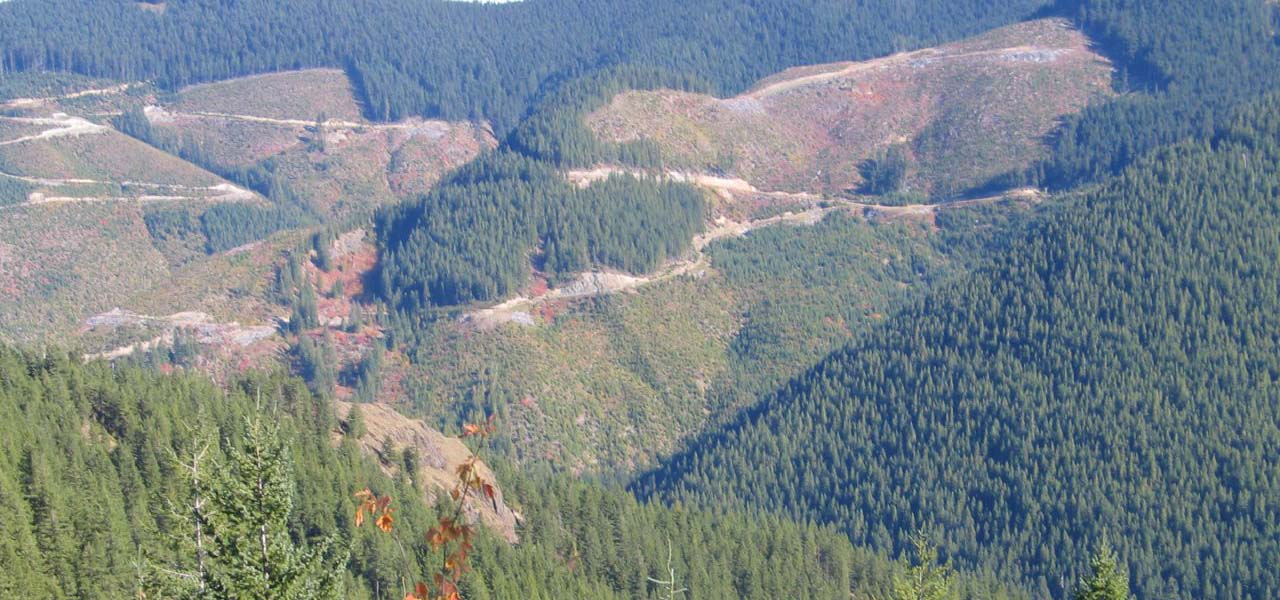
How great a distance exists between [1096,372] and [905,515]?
3042 centimetres

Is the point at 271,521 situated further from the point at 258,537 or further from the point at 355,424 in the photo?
the point at 355,424

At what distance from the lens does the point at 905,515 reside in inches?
6476

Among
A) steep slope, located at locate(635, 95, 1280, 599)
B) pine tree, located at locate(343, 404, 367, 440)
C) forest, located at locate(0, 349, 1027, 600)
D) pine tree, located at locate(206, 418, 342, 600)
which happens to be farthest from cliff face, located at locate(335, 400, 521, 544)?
pine tree, located at locate(206, 418, 342, 600)

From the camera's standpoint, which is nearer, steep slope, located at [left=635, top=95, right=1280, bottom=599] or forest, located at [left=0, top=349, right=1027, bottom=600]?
forest, located at [left=0, top=349, right=1027, bottom=600]

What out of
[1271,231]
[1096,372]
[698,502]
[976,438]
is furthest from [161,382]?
[1271,231]

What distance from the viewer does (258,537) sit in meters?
38.5

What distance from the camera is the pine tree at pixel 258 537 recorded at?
1476 inches

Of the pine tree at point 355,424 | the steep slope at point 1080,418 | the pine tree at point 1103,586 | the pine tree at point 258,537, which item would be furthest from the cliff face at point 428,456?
the pine tree at point 258,537

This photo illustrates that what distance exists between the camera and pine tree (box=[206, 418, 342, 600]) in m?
37.5

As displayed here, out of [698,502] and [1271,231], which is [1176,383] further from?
[698,502]

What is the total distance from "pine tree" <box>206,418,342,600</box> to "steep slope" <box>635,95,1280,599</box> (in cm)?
12307

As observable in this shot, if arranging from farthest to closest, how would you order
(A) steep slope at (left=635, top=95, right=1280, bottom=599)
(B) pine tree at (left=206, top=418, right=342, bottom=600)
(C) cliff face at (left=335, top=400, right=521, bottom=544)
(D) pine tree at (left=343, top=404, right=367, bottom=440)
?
1. (A) steep slope at (left=635, top=95, right=1280, bottom=599)
2. (D) pine tree at (left=343, top=404, right=367, bottom=440)
3. (C) cliff face at (left=335, top=400, right=521, bottom=544)
4. (B) pine tree at (left=206, top=418, right=342, bottom=600)

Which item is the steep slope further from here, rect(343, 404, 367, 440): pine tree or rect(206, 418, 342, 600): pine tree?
rect(206, 418, 342, 600): pine tree

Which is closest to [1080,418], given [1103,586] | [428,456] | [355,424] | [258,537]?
[428,456]
